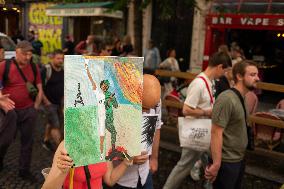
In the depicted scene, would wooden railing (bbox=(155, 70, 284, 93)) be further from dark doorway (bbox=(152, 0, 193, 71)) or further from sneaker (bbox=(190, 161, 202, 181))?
dark doorway (bbox=(152, 0, 193, 71))

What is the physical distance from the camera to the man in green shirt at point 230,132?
3.44m

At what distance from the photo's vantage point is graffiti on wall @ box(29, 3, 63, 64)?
843 inches

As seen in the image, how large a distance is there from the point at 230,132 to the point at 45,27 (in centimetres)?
2025

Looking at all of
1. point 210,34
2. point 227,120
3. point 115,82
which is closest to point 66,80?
point 115,82

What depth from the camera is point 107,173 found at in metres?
2.54

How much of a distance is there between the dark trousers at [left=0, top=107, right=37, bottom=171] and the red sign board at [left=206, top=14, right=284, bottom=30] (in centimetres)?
774

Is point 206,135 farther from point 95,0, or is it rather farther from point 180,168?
point 95,0

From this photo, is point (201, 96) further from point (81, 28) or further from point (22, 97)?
point (81, 28)

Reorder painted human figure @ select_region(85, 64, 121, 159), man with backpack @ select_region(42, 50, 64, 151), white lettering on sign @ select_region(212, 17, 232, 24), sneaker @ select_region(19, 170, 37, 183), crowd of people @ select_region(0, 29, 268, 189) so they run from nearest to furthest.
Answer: painted human figure @ select_region(85, 64, 121, 159) < crowd of people @ select_region(0, 29, 268, 189) < sneaker @ select_region(19, 170, 37, 183) < man with backpack @ select_region(42, 50, 64, 151) < white lettering on sign @ select_region(212, 17, 232, 24)

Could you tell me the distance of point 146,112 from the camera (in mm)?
2676

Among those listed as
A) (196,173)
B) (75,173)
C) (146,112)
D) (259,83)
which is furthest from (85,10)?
(75,173)

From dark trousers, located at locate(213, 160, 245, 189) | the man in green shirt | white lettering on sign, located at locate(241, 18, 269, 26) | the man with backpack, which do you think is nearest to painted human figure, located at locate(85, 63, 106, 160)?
the man in green shirt

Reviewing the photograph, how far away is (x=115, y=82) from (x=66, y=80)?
312 mm

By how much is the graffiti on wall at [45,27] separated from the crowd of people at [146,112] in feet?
50.7
